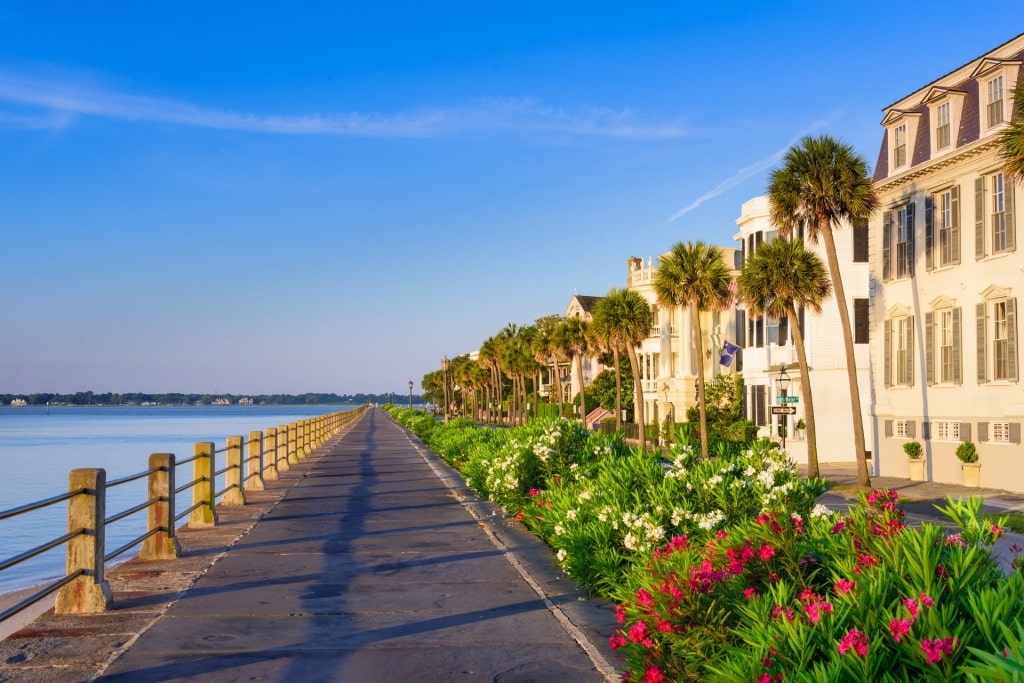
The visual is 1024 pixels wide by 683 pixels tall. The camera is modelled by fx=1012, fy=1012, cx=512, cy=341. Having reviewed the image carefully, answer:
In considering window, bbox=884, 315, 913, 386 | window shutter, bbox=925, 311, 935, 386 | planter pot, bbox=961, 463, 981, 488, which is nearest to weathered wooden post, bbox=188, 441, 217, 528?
planter pot, bbox=961, 463, 981, 488

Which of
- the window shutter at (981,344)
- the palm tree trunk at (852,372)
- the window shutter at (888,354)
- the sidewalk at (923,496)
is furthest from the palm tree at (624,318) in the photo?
the window shutter at (981,344)

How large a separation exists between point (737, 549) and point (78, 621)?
5.79m

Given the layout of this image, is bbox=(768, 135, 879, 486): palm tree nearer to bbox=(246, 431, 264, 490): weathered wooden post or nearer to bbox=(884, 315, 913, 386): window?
bbox=(884, 315, 913, 386): window

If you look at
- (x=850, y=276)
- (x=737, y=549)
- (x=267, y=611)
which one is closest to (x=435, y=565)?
(x=267, y=611)

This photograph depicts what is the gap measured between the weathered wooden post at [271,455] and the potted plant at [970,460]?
19.0 meters

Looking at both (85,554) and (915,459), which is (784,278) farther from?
(85,554)

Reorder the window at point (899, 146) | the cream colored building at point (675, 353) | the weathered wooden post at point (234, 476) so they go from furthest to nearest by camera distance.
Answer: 1. the cream colored building at point (675, 353)
2. the window at point (899, 146)
3. the weathered wooden post at point (234, 476)

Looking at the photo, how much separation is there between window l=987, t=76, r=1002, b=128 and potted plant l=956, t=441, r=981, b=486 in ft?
29.6

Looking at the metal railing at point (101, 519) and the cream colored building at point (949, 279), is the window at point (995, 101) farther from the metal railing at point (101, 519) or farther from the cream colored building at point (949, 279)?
the metal railing at point (101, 519)

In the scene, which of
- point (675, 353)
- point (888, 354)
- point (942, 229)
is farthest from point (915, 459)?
point (675, 353)

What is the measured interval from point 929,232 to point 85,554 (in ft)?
92.5

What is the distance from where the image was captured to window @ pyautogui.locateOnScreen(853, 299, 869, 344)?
41.3 meters

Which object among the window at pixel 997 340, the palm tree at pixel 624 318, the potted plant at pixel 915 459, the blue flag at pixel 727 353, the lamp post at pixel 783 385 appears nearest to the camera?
the window at pixel 997 340

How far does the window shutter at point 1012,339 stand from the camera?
27.0 m
